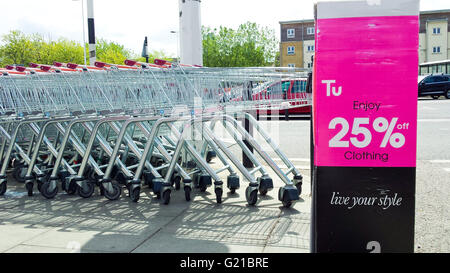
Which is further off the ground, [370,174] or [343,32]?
[343,32]

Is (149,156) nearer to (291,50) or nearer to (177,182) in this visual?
(177,182)

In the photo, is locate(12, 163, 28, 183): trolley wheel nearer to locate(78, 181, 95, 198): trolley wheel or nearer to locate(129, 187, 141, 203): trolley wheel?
locate(78, 181, 95, 198): trolley wheel

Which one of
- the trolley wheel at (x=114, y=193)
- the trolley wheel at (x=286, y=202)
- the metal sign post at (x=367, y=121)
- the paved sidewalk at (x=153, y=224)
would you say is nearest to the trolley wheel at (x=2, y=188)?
the paved sidewalk at (x=153, y=224)

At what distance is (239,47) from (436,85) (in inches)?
1160

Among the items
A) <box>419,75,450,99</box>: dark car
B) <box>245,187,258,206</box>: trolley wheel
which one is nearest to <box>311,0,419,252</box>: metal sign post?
<box>245,187,258,206</box>: trolley wheel

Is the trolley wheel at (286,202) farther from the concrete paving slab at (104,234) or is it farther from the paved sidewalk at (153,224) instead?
the concrete paving slab at (104,234)

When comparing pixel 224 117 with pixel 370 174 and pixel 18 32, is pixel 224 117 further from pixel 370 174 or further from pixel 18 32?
pixel 18 32

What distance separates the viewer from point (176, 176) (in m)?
5.50

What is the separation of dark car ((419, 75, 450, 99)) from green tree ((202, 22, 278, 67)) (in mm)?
27396

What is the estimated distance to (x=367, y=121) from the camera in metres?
2.42

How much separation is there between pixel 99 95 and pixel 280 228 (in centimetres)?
285

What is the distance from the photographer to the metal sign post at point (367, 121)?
2.38 metres

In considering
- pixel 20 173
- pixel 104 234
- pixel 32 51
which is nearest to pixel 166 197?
pixel 104 234
